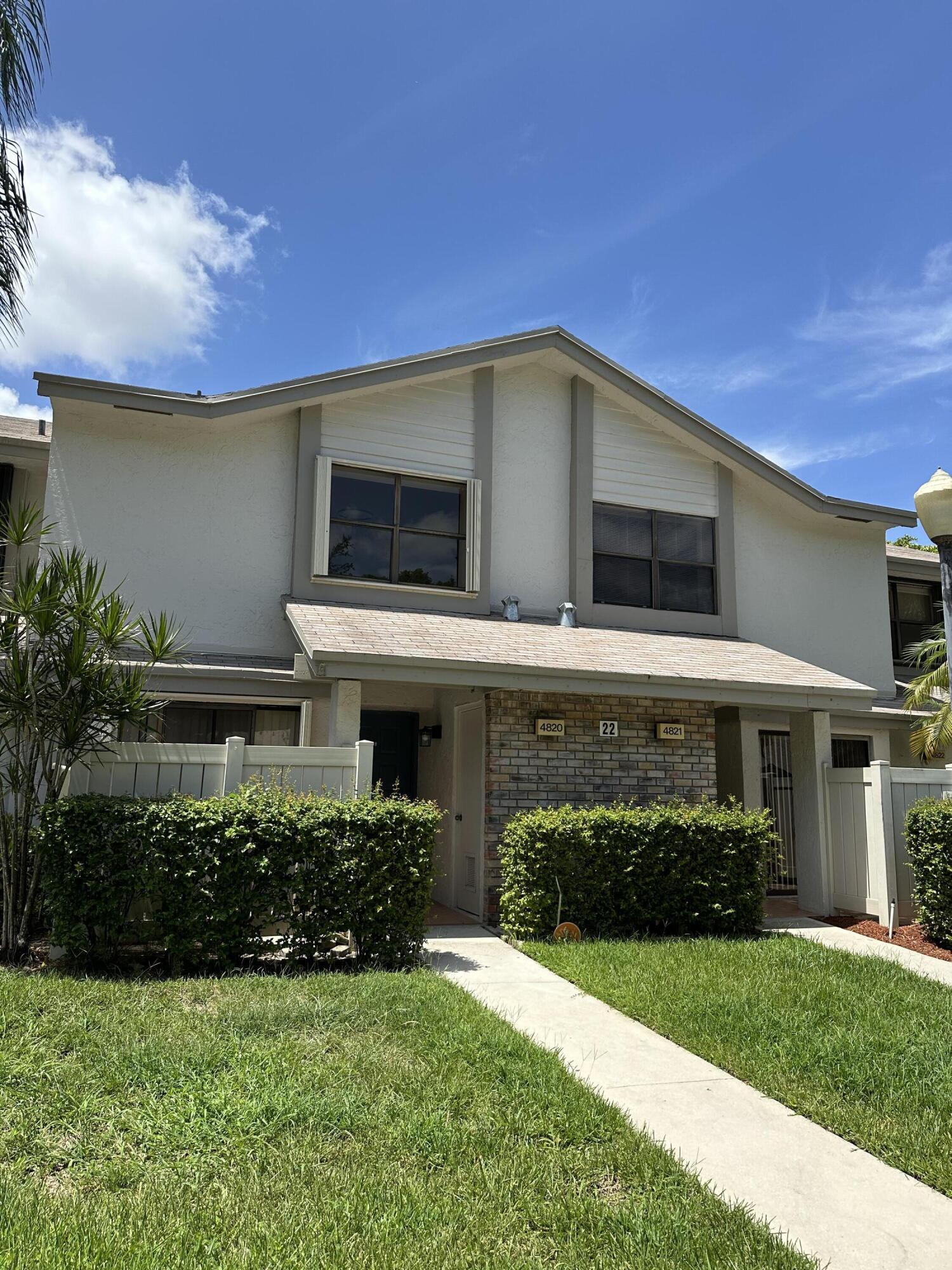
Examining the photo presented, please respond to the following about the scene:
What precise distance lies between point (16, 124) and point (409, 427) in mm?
6629

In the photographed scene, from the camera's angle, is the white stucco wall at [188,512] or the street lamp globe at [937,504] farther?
the white stucco wall at [188,512]

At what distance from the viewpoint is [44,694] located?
26.0 ft

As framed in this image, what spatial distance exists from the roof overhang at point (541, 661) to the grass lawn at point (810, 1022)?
2.90 metres

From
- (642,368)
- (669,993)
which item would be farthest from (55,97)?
(642,368)

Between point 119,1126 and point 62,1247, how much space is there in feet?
3.57

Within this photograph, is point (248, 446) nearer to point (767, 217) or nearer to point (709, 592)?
point (709, 592)

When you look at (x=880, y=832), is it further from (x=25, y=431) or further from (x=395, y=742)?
(x=25, y=431)

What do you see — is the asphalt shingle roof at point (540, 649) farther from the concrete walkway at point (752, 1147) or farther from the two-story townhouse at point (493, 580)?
the concrete walkway at point (752, 1147)

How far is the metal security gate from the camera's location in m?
13.8

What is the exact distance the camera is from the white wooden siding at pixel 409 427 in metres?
12.5

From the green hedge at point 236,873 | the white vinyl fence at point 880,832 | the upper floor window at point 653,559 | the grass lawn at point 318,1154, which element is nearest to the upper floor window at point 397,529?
the upper floor window at point 653,559

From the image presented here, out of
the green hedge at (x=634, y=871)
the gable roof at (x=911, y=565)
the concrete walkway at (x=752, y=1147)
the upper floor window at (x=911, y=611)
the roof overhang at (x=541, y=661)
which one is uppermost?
the gable roof at (x=911, y=565)

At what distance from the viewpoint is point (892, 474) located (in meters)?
19.5

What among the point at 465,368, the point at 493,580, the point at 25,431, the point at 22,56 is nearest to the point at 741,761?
the point at 493,580
